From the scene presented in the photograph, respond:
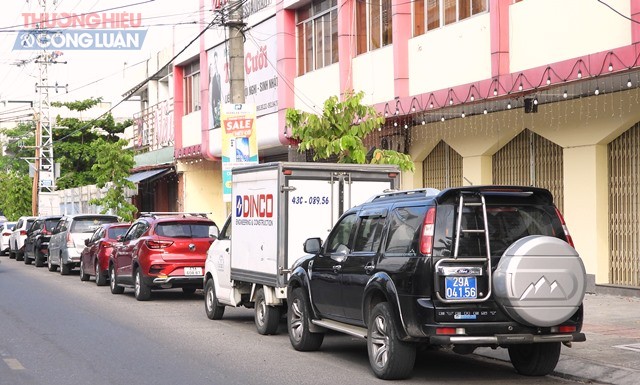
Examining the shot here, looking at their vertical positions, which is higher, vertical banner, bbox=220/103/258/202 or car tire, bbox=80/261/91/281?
vertical banner, bbox=220/103/258/202

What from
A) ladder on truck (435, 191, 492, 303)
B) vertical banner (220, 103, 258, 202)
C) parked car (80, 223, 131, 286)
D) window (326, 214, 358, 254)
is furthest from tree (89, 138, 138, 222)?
ladder on truck (435, 191, 492, 303)

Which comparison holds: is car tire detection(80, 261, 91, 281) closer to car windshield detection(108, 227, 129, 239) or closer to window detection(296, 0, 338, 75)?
car windshield detection(108, 227, 129, 239)

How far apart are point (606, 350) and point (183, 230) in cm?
1059

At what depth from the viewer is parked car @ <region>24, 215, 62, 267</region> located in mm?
34875

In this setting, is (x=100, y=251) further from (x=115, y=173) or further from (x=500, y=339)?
(x=500, y=339)

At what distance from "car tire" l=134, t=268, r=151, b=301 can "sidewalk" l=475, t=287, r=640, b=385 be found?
8685mm

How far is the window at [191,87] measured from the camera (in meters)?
40.9

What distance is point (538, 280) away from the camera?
32.4 feet

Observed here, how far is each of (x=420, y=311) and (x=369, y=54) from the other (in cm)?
1712

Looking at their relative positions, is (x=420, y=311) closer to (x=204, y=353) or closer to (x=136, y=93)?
(x=204, y=353)

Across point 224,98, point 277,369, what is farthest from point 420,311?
point 224,98

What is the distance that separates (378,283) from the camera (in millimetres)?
10641

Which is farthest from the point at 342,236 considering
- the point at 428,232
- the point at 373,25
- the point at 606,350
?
the point at 373,25

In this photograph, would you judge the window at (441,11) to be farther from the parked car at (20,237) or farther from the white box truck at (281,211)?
the parked car at (20,237)
